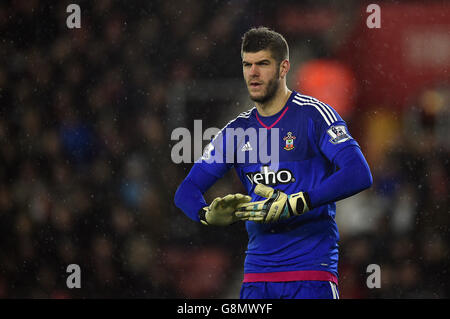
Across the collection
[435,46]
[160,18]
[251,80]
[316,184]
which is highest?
[160,18]

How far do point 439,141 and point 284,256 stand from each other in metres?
3.26

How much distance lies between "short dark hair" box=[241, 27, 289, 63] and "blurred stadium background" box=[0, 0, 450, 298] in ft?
7.63

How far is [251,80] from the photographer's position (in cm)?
296

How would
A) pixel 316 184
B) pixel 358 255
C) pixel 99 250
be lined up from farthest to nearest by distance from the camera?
pixel 99 250, pixel 358 255, pixel 316 184

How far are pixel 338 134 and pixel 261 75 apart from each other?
493 millimetres

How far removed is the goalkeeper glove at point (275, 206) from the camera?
2.70 metres

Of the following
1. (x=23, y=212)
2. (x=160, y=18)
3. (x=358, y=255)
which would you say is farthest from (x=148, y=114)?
(x=358, y=255)

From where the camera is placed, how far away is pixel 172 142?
17.1ft

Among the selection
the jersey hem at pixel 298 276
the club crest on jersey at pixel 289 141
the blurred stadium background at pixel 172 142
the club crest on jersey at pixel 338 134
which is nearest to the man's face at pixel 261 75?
the club crest on jersey at pixel 289 141

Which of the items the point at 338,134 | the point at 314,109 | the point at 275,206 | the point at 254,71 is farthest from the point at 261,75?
the point at 275,206

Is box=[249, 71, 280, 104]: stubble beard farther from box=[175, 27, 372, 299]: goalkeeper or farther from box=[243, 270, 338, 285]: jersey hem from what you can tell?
box=[243, 270, 338, 285]: jersey hem

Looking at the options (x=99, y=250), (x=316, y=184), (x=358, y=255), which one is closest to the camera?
(x=316, y=184)

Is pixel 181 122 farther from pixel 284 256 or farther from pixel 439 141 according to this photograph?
pixel 284 256

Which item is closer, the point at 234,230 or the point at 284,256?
the point at 284,256
